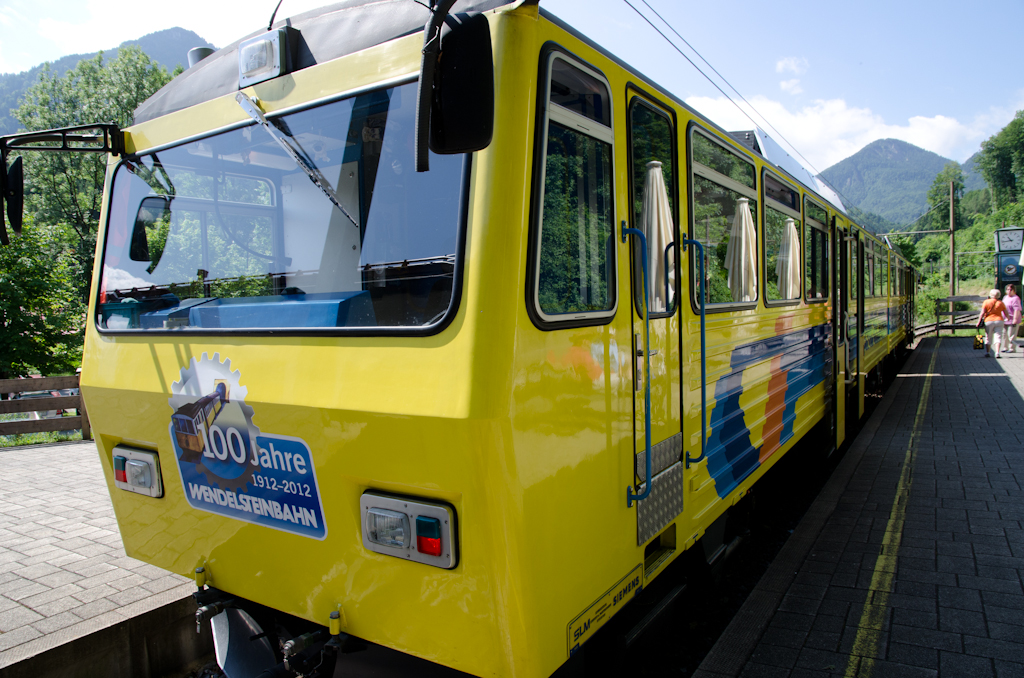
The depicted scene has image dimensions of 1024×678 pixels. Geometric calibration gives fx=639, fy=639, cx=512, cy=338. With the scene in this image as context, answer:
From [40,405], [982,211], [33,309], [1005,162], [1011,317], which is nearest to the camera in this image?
[40,405]

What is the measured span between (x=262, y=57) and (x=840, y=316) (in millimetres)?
6672

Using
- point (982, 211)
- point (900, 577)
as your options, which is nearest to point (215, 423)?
point (900, 577)

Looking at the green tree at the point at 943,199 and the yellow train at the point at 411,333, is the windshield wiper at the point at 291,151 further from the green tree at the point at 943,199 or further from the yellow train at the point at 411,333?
the green tree at the point at 943,199

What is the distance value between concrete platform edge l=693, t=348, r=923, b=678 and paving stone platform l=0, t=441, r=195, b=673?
2967mm

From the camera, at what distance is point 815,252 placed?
19.8 ft

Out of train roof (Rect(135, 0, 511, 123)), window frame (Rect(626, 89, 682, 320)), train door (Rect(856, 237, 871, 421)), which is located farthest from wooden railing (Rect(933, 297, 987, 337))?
train roof (Rect(135, 0, 511, 123))

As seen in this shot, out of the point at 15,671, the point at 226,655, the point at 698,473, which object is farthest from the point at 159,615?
the point at 698,473

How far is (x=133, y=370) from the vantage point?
2.71 metres

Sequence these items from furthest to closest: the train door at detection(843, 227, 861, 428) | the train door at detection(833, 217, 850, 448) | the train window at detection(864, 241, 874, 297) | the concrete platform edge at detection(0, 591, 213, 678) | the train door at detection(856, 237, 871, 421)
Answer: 1. the train window at detection(864, 241, 874, 297)
2. the train door at detection(856, 237, 871, 421)
3. the train door at detection(843, 227, 861, 428)
4. the train door at detection(833, 217, 850, 448)
5. the concrete platform edge at detection(0, 591, 213, 678)

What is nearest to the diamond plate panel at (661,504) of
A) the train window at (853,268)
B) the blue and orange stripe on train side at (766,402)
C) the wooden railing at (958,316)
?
the blue and orange stripe on train side at (766,402)

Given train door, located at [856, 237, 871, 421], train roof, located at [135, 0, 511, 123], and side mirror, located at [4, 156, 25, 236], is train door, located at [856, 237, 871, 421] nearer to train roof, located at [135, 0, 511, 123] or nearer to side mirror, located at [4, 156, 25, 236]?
train roof, located at [135, 0, 511, 123]

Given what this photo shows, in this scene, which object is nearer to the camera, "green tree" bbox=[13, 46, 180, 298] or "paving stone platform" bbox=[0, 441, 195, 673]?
"paving stone platform" bbox=[0, 441, 195, 673]

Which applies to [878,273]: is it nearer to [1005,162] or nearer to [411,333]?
[411,333]

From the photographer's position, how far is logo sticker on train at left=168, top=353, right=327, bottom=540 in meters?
2.26
